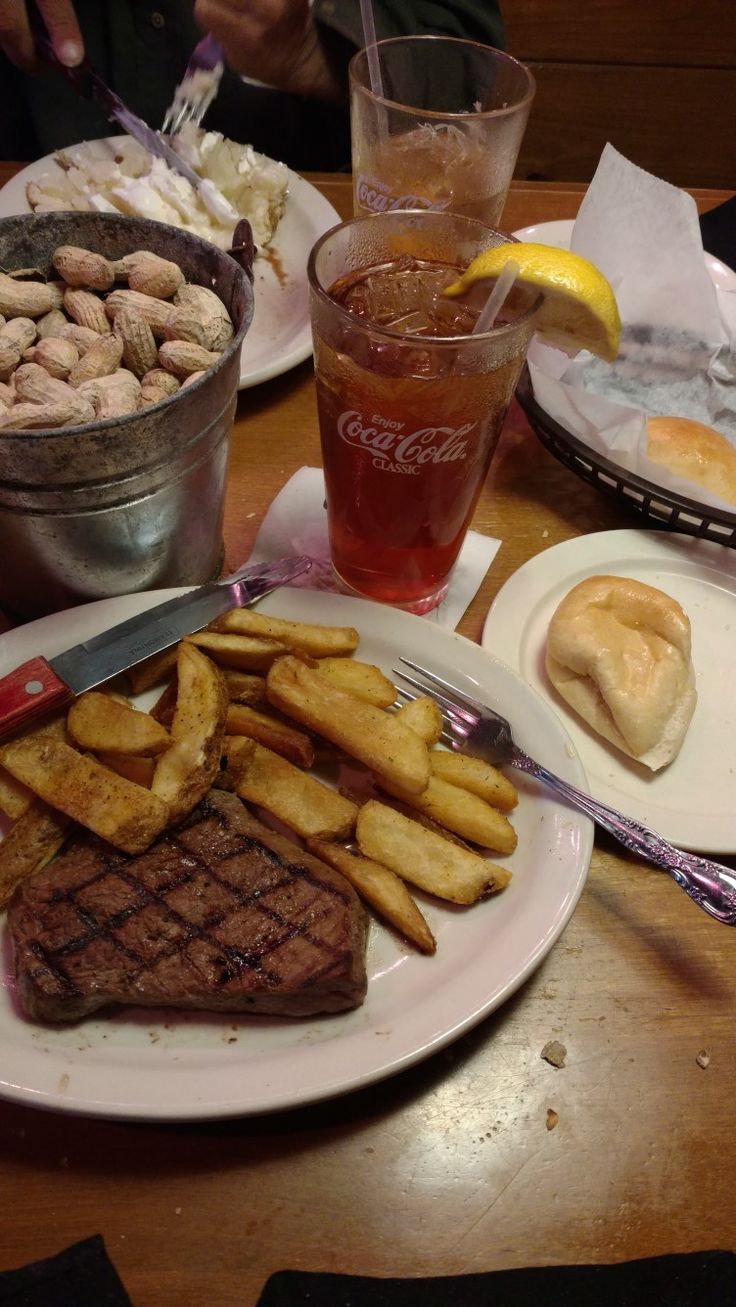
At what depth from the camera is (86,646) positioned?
1069 millimetres

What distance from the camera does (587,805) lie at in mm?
1006

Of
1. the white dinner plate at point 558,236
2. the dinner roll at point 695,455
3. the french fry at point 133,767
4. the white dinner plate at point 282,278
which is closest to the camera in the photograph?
the french fry at point 133,767

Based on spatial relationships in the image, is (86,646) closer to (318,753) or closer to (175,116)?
(318,753)

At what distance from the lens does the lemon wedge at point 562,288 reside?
1.03m

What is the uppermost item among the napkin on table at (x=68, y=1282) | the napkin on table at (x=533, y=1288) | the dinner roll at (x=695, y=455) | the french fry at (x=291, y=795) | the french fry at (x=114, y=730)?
the dinner roll at (x=695, y=455)

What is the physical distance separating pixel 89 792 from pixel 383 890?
0.35 m

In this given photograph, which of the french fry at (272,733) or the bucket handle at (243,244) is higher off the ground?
the bucket handle at (243,244)

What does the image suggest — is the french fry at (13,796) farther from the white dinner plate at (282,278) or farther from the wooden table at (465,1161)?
the white dinner plate at (282,278)

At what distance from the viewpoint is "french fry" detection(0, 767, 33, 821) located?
97 cm

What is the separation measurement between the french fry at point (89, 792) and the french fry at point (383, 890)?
0.20m

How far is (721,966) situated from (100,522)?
0.95m

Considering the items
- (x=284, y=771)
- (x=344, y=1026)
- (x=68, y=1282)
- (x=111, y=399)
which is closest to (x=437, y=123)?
(x=111, y=399)

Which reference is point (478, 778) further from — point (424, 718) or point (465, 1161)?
point (465, 1161)

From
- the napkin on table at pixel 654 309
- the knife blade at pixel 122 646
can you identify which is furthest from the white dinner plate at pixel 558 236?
the knife blade at pixel 122 646
